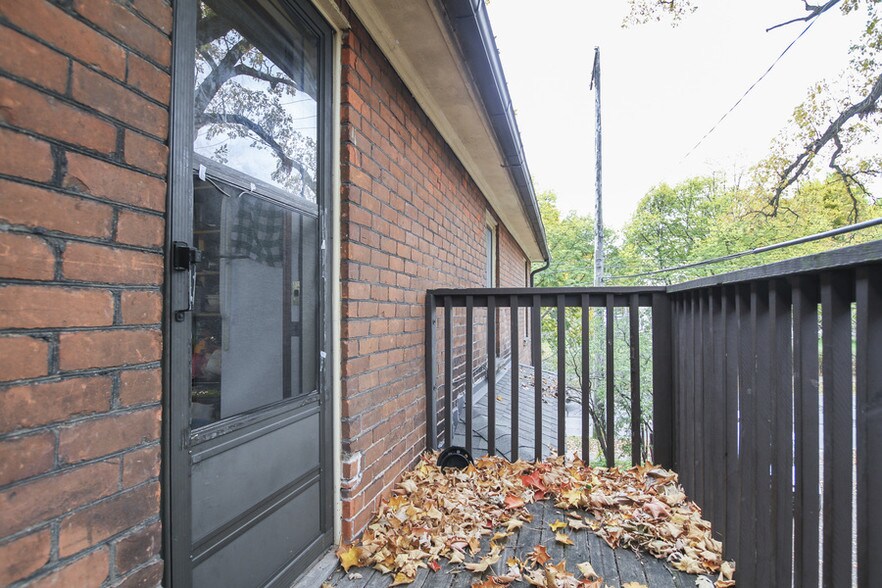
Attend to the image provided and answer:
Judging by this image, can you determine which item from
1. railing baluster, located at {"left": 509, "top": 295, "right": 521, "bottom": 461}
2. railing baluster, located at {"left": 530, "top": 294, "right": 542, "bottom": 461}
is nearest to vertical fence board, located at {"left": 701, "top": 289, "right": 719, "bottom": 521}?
railing baluster, located at {"left": 530, "top": 294, "right": 542, "bottom": 461}

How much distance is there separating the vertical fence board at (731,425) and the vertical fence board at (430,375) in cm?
179

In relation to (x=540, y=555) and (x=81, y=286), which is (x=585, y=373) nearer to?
(x=540, y=555)

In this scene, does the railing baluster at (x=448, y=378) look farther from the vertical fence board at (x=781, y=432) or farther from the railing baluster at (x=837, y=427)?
the railing baluster at (x=837, y=427)

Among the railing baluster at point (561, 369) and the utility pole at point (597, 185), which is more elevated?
the utility pole at point (597, 185)

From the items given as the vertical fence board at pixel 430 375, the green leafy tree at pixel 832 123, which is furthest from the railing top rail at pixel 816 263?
the green leafy tree at pixel 832 123

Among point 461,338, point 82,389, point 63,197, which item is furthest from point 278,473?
point 461,338

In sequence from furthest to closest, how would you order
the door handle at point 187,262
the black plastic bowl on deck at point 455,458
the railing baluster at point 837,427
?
the black plastic bowl on deck at point 455,458, the door handle at point 187,262, the railing baluster at point 837,427

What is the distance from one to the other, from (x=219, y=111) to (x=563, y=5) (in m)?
Answer: 10.3

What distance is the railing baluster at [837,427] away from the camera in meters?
1.03

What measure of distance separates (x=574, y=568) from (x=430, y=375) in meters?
1.53

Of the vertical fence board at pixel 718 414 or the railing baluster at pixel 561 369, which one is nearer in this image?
the vertical fence board at pixel 718 414

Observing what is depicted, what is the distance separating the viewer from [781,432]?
1325 millimetres

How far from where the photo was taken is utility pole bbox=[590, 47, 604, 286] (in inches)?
373

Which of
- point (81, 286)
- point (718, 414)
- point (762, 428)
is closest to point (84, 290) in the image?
point (81, 286)
